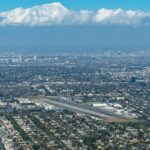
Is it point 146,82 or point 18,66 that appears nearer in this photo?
point 146,82

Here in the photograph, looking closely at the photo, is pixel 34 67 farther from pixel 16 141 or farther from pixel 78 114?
pixel 16 141

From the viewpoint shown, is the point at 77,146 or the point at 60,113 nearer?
the point at 77,146

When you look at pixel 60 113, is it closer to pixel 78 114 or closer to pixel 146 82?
pixel 78 114

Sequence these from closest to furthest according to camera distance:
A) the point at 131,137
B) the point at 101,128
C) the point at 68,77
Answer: the point at 131,137, the point at 101,128, the point at 68,77

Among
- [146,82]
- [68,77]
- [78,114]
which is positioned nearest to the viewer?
[78,114]

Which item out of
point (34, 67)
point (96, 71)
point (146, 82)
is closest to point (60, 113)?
point (146, 82)

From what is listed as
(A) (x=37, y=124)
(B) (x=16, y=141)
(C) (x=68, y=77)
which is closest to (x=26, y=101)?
(A) (x=37, y=124)

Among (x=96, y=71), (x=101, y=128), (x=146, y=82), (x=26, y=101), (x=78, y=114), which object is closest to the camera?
(x=101, y=128)

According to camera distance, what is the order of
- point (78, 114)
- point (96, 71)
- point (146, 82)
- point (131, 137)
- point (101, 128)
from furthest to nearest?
point (96, 71) < point (146, 82) < point (78, 114) < point (101, 128) < point (131, 137)
